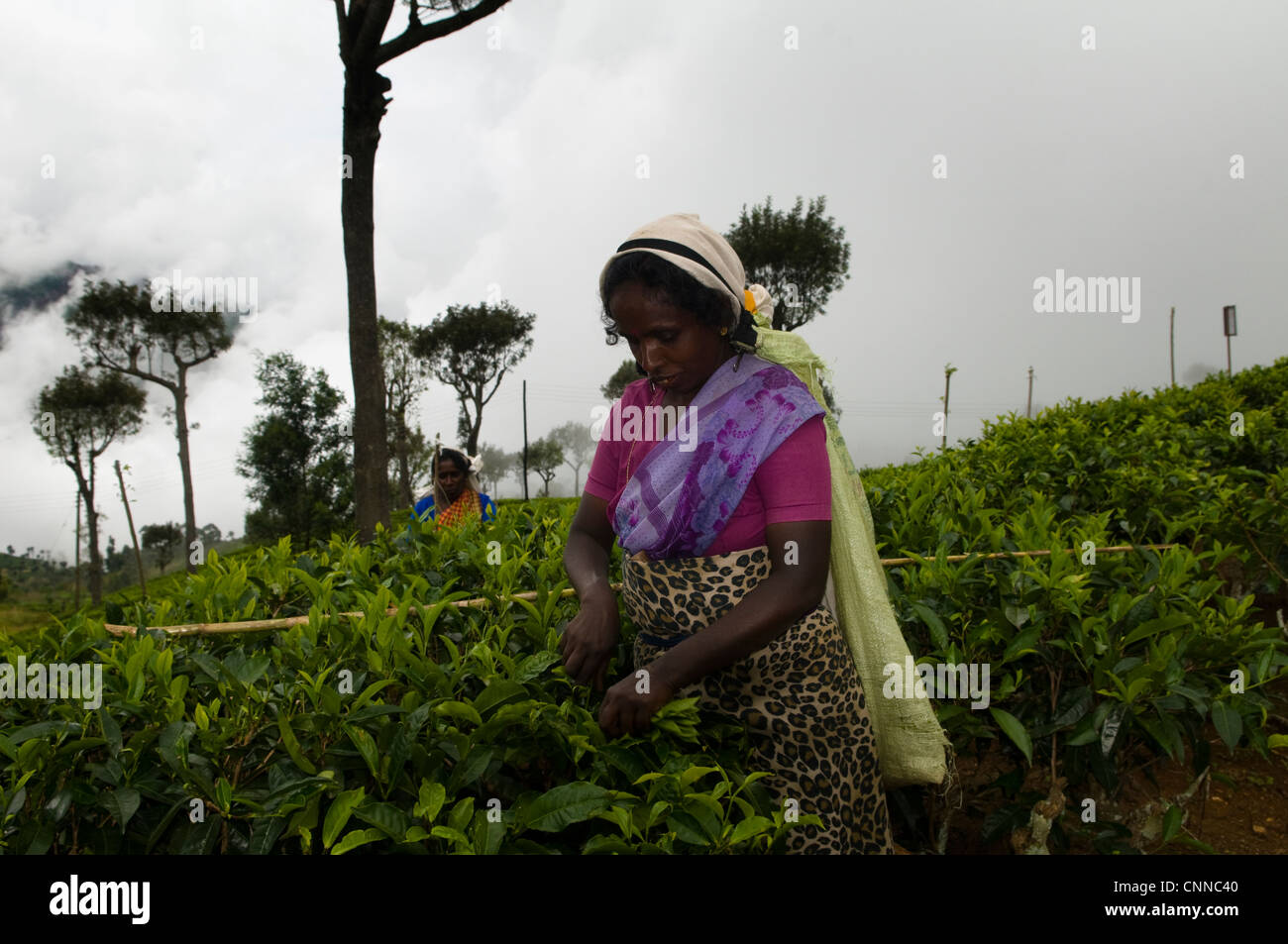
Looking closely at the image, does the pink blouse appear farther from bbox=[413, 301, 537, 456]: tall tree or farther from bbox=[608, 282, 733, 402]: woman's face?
bbox=[413, 301, 537, 456]: tall tree

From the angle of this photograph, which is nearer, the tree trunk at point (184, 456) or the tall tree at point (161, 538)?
the tree trunk at point (184, 456)

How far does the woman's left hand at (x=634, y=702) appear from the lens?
161cm

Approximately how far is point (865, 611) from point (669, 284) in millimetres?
962

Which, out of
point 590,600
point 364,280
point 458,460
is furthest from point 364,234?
point 590,600

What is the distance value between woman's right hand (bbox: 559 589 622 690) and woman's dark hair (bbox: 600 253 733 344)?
75cm

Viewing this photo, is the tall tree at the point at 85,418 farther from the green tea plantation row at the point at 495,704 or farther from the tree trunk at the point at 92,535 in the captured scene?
the green tea plantation row at the point at 495,704

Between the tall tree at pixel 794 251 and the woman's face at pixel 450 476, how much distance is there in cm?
2249

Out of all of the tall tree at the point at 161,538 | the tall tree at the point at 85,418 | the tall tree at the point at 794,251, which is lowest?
the tall tree at the point at 161,538

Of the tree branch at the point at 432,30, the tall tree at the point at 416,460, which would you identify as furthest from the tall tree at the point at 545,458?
the tree branch at the point at 432,30

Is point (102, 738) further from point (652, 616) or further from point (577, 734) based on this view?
point (652, 616)

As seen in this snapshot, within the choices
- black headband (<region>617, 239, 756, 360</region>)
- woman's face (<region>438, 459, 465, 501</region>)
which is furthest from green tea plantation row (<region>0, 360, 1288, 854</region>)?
woman's face (<region>438, 459, 465, 501</region>)

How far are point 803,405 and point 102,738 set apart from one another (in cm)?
171

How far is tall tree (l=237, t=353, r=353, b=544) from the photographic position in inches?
765
